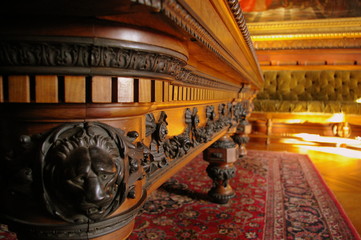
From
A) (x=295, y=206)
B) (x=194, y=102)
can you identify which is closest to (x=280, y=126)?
(x=295, y=206)

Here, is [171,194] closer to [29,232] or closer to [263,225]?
[263,225]

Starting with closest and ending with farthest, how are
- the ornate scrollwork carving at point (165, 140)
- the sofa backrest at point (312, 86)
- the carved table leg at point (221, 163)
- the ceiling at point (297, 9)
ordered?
the ornate scrollwork carving at point (165, 140) → the carved table leg at point (221, 163) → the sofa backrest at point (312, 86) → the ceiling at point (297, 9)

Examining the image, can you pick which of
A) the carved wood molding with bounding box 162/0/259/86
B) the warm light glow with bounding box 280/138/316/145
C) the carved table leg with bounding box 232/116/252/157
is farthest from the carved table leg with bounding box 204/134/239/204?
the warm light glow with bounding box 280/138/316/145

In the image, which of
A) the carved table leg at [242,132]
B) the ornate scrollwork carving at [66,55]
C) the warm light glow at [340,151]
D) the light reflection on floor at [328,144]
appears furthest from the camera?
the light reflection on floor at [328,144]

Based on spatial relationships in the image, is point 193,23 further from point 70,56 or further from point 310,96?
point 310,96

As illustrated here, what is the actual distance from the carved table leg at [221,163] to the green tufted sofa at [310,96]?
123 inches

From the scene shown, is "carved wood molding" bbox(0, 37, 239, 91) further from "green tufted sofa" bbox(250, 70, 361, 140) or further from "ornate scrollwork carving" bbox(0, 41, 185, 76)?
"green tufted sofa" bbox(250, 70, 361, 140)

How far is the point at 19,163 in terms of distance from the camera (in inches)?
13.4

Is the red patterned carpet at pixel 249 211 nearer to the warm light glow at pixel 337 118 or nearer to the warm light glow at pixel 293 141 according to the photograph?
the warm light glow at pixel 293 141

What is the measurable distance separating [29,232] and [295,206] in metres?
1.82

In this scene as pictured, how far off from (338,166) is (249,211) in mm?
1837

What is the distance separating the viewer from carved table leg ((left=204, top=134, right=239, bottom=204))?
181 cm

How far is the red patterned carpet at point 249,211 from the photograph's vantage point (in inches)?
58.1

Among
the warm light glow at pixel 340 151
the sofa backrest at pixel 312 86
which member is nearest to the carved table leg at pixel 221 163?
the warm light glow at pixel 340 151
